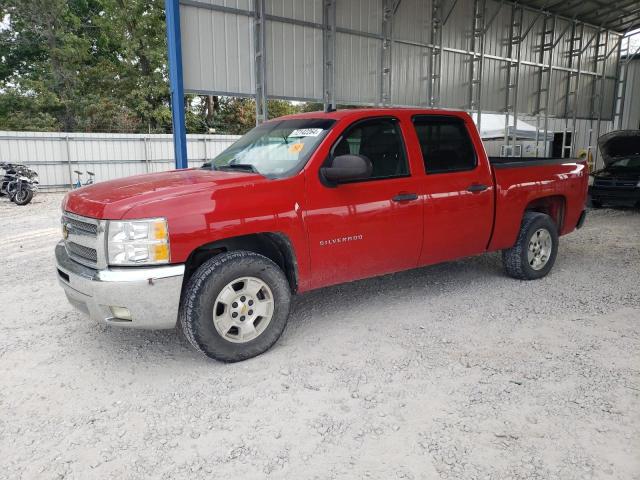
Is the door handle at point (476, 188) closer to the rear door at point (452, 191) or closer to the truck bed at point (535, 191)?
the rear door at point (452, 191)

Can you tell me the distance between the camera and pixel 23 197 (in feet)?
45.9

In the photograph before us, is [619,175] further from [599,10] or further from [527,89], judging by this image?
[599,10]

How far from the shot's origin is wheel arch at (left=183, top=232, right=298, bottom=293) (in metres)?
3.65

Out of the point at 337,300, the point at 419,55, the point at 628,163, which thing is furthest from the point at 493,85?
the point at 337,300

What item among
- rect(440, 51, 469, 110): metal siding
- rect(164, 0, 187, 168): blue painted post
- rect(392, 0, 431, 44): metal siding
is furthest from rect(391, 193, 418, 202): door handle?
rect(440, 51, 469, 110): metal siding

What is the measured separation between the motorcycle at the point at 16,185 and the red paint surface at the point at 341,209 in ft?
38.8

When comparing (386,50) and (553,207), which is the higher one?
(386,50)

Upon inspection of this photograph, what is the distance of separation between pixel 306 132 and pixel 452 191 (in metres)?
1.50

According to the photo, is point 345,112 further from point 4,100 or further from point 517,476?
point 4,100

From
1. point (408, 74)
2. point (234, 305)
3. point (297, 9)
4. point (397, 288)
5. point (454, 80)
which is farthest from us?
point (454, 80)

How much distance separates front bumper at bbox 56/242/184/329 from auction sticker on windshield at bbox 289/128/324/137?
161cm

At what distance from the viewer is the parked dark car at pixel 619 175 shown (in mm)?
11367

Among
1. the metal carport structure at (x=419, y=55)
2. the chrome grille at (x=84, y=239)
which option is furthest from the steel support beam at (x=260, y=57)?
the chrome grille at (x=84, y=239)

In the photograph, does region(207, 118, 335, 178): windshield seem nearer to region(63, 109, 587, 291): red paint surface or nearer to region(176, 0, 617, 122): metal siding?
region(63, 109, 587, 291): red paint surface
